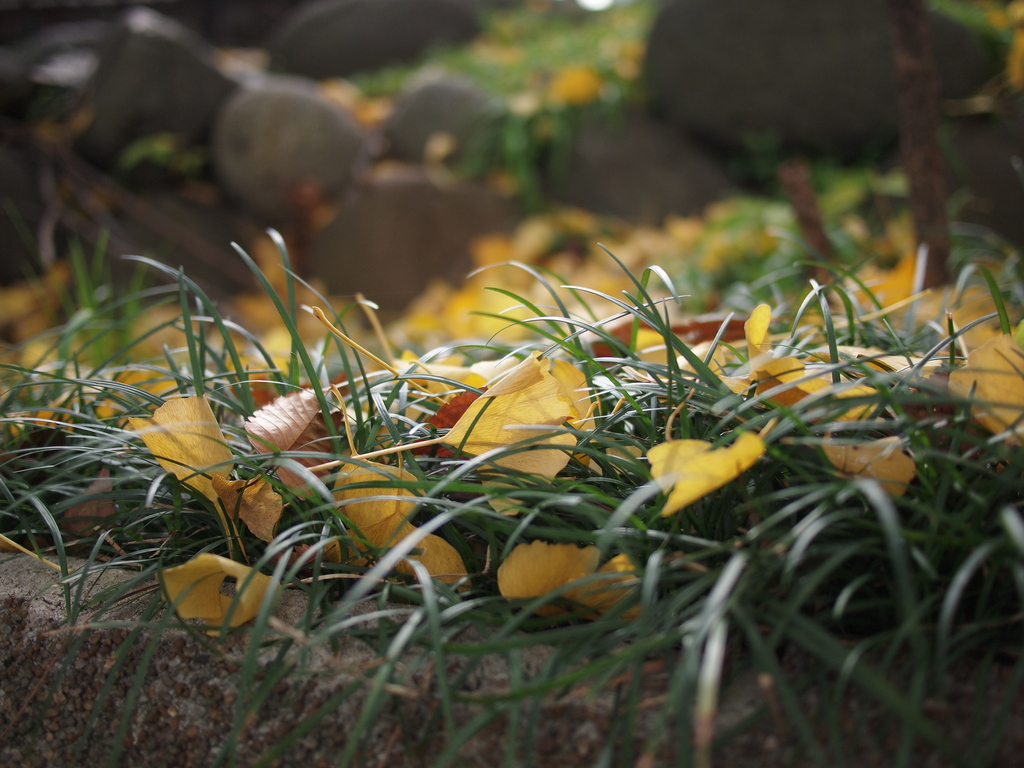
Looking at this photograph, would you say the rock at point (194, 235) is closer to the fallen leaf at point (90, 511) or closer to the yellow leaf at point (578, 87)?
the yellow leaf at point (578, 87)

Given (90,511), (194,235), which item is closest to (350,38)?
(194,235)

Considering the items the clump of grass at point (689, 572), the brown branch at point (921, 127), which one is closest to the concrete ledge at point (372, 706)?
the clump of grass at point (689, 572)

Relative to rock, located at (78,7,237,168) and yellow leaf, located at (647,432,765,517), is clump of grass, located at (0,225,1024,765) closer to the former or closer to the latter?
yellow leaf, located at (647,432,765,517)

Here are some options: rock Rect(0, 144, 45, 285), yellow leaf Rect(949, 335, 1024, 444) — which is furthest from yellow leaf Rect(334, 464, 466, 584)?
rock Rect(0, 144, 45, 285)

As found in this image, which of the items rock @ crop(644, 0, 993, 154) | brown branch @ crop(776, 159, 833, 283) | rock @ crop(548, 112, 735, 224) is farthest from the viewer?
rock @ crop(548, 112, 735, 224)

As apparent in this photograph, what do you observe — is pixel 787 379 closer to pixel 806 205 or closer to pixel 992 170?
pixel 806 205

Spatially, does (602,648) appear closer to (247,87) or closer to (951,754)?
(951,754)

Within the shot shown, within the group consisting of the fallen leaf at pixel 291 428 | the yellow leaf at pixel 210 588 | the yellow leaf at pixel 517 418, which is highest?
the yellow leaf at pixel 517 418
